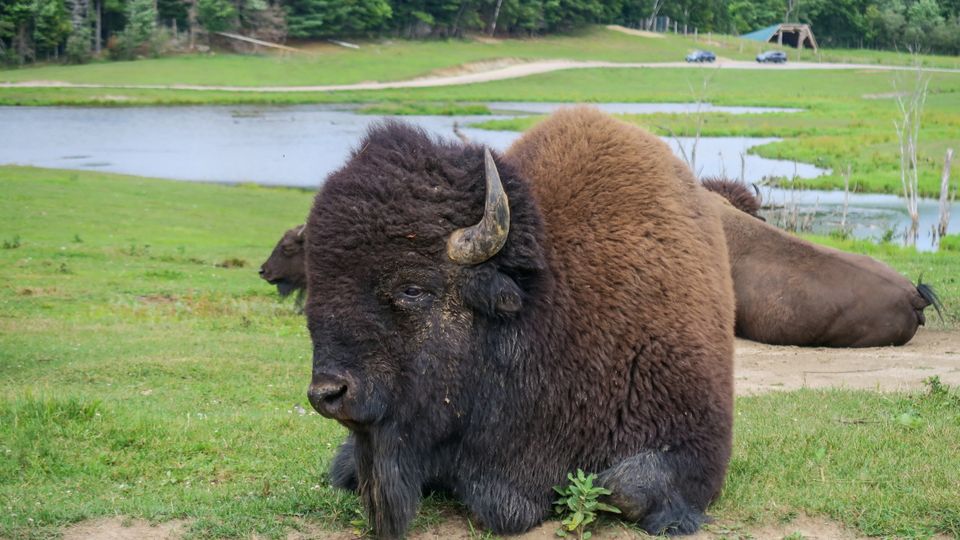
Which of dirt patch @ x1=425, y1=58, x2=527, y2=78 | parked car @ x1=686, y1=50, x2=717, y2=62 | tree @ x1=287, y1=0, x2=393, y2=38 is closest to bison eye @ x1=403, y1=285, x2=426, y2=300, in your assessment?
dirt patch @ x1=425, y1=58, x2=527, y2=78

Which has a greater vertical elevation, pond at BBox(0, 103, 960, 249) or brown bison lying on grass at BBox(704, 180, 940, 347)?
brown bison lying on grass at BBox(704, 180, 940, 347)

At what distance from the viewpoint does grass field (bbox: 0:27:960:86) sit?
7550cm

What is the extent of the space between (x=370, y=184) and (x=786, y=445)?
3.51 meters

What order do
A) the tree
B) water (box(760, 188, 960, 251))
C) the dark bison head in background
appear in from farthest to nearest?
the tree, water (box(760, 188, 960, 251)), the dark bison head in background

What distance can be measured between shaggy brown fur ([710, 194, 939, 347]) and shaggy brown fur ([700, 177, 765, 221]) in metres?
1.09

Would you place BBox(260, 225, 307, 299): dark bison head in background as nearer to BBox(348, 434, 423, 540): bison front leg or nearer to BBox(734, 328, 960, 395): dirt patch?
BBox(734, 328, 960, 395): dirt patch

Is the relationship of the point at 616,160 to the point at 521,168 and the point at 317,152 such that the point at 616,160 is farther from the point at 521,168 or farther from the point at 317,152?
the point at 317,152

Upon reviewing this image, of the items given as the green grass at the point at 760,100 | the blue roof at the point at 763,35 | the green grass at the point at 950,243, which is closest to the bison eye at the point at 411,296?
the green grass at the point at 950,243

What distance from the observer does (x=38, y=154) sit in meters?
42.1

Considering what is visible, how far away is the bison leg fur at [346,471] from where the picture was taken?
617 centimetres

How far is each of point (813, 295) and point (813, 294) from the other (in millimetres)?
34

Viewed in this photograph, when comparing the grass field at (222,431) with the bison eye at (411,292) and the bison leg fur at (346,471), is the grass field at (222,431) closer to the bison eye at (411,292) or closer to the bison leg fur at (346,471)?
the bison leg fur at (346,471)

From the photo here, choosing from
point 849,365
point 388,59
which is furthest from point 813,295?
point 388,59

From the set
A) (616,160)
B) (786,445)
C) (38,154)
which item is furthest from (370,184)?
(38,154)
